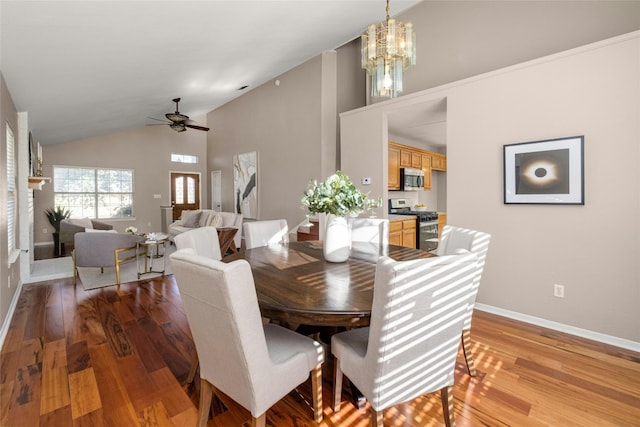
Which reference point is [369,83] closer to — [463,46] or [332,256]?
[463,46]

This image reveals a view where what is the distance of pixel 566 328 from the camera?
8.60ft

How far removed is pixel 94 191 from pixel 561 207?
9.74 m

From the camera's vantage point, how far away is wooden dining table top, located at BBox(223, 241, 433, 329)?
4.24 ft

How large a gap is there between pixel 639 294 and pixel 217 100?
294 inches

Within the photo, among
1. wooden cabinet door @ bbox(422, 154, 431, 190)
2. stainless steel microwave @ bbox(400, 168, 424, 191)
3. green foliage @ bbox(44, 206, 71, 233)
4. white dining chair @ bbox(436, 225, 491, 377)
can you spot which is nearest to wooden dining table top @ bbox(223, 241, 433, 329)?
white dining chair @ bbox(436, 225, 491, 377)

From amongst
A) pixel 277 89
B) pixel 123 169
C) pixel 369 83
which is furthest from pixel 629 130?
pixel 123 169

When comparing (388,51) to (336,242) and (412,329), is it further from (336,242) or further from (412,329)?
(412,329)

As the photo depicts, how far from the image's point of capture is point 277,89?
→ 6137 millimetres

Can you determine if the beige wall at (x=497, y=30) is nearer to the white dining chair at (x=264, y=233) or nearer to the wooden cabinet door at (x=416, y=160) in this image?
the wooden cabinet door at (x=416, y=160)

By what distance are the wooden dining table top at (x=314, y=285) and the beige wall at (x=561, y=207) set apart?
4.38 ft

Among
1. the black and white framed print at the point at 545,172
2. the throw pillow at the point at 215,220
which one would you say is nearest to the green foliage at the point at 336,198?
the black and white framed print at the point at 545,172

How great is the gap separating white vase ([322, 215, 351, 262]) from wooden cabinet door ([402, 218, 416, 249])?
10.0 feet

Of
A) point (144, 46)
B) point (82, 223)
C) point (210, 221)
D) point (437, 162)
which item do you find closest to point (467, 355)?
point (144, 46)

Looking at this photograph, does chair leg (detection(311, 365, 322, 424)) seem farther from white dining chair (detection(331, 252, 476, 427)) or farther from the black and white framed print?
the black and white framed print
